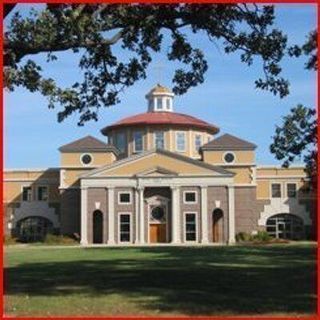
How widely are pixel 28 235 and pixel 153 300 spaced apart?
62727 millimetres

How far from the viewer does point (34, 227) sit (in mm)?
78000

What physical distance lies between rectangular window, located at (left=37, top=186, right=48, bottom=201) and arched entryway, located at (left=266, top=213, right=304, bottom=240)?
22.2 meters

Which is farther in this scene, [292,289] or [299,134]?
[299,134]

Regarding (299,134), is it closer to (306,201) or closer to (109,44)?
(109,44)

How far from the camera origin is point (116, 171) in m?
72.9

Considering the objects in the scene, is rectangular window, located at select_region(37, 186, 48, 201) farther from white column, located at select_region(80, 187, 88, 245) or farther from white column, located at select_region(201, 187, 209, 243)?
white column, located at select_region(201, 187, 209, 243)

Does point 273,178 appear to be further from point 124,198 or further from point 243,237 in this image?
point 124,198

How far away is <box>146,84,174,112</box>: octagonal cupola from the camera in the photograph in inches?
3371

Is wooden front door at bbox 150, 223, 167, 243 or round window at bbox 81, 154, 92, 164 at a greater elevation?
round window at bbox 81, 154, 92, 164

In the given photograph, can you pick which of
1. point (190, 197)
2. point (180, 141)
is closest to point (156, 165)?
point (190, 197)

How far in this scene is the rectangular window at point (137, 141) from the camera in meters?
81.2

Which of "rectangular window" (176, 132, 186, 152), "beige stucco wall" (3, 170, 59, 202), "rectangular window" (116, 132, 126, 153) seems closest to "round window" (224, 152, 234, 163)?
"rectangular window" (176, 132, 186, 152)

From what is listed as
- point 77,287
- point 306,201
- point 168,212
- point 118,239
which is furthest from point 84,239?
point 77,287

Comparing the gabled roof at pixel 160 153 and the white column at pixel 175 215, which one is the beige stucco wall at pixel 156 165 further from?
the white column at pixel 175 215
